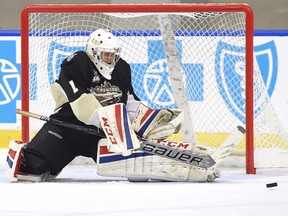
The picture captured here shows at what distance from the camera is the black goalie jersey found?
13.3 ft

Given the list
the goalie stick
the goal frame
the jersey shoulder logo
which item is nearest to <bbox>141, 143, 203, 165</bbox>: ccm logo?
the goalie stick

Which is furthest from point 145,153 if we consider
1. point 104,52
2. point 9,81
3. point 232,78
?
point 9,81

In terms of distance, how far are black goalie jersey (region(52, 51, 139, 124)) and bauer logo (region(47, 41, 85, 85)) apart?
80 centimetres

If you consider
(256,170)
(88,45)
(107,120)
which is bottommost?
(256,170)

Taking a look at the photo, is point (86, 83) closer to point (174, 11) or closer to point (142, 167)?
point (142, 167)

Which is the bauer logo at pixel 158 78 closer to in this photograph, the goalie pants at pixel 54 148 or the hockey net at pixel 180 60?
the hockey net at pixel 180 60

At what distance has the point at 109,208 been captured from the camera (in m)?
2.88

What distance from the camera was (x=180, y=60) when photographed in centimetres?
501

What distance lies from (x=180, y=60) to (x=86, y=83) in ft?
3.35

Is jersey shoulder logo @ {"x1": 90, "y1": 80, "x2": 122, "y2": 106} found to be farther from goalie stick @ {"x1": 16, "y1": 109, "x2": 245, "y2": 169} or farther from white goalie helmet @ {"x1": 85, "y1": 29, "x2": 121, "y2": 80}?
goalie stick @ {"x1": 16, "y1": 109, "x2": 245, "y2": 169}

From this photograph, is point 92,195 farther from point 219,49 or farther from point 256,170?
point 219,49

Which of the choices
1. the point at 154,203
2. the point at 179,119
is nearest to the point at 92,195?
the point at 154,203

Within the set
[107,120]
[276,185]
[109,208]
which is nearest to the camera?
[109,208]

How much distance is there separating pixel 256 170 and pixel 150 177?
0.84 meters
